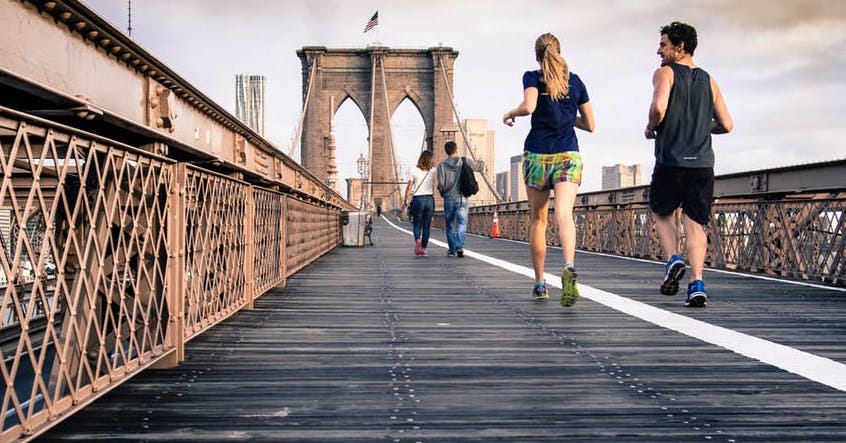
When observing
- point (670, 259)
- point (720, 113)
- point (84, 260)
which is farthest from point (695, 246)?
point (84, 260)

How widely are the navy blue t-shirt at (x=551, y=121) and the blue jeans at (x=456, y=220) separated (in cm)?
565

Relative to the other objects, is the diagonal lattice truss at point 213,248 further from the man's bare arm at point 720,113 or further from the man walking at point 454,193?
the man walking at point 454,193

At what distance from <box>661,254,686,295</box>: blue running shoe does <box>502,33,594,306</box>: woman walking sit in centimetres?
61

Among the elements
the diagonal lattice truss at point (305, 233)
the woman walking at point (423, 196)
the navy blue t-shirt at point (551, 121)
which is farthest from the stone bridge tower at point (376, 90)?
the navy blue t-shirt at point (551, 121)

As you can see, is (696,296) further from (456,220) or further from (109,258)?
(456,220)

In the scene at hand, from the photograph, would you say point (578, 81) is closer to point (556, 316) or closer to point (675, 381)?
point (556, 316)

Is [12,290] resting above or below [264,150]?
below

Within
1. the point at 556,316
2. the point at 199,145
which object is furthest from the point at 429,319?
the point at 199,145

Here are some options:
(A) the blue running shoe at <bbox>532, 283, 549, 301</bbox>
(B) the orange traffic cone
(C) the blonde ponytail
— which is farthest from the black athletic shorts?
(B) the orange traffic cone

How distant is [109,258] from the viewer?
8.66 feet

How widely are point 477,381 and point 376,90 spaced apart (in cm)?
7815

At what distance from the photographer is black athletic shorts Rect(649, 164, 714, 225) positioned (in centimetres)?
519

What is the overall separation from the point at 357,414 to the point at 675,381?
1152 millimetres

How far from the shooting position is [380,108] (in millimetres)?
79312
